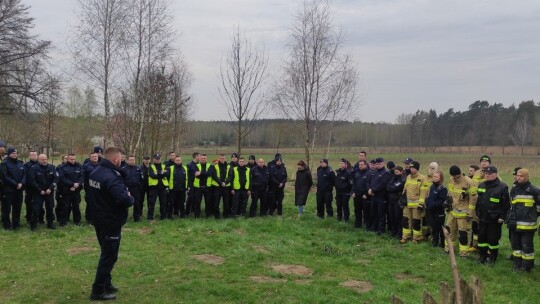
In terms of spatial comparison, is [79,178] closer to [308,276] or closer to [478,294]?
[308,276]

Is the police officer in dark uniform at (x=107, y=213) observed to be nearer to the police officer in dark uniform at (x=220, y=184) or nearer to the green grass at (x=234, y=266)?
the green grass at (x=234, y=266)

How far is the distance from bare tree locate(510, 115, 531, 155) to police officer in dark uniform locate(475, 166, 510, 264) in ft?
Result: 232

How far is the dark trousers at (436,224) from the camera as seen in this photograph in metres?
10.4

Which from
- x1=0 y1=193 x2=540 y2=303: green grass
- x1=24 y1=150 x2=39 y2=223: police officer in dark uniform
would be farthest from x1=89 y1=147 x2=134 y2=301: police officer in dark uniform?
x1=24 y1=150 x2=39 y2=223: police officer in dark uniform

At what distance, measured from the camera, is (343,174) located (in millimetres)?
13336

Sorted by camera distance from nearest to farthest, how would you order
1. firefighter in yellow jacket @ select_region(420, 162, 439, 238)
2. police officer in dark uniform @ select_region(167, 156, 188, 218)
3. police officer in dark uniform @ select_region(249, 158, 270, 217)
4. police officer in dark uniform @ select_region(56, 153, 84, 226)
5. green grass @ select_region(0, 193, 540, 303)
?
green grass @ select_region(0, 193, 540, 303)
firefighter in yellow jacket @ select_region(420, 162, 439, 238)
police officer in dark uniform @ select_region(56, 153, 84, 226)
police officer in dark uniform @ select_region(167, 156, 188, 218)
police officer in dark uniform @ select_region(249, 158, 270, 217)

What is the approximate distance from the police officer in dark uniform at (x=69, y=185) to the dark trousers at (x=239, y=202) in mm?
4355

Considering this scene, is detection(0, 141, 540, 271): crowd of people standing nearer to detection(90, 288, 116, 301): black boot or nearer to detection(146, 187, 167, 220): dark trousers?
Result: detection(146, 187, 167, 220): dark trousers

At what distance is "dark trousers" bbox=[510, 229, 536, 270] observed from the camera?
8539 millimetres

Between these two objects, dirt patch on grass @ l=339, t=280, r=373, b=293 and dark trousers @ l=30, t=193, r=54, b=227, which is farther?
dark trousers @ l=30, t=193, r=54, b=227

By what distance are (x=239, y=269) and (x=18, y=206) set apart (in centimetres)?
667

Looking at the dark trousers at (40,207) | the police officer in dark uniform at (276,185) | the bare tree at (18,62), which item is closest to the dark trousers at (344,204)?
the police officer in dark uniform at (276,185)

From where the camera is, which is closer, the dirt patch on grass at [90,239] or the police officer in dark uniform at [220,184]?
the dirt patch on grass at [90,239]

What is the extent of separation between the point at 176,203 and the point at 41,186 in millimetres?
3723
